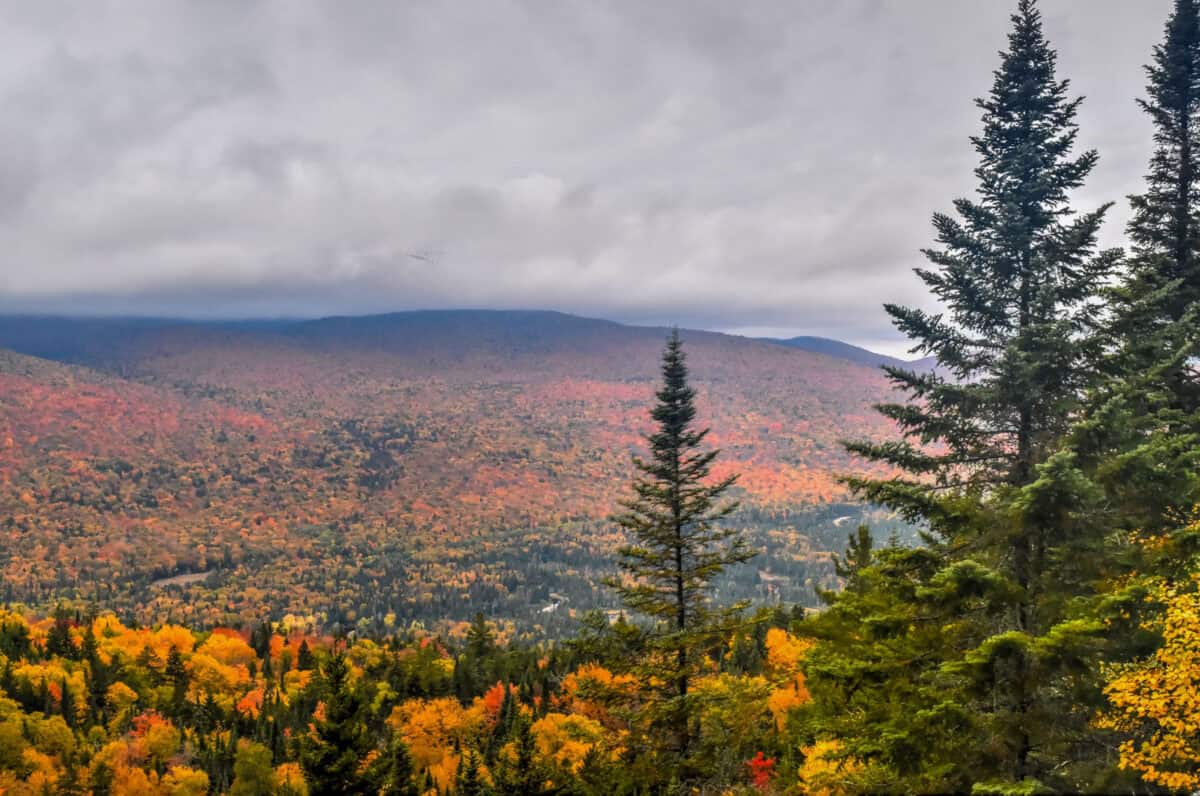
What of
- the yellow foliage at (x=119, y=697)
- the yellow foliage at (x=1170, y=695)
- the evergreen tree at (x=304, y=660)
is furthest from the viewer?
the evergreen tree at (x=304, y=660)

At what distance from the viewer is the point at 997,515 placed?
1337 cm

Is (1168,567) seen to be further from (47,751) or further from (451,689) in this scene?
(47,751)

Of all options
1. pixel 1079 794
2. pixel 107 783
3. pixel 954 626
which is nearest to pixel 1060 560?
pixel 954 626

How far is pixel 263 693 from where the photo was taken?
111000 millimetres

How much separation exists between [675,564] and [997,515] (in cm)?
1025

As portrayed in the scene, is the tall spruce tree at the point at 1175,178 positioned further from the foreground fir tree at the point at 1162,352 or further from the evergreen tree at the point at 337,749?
the evergreen tree at the point at 337,749

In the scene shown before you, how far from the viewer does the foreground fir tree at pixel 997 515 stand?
1236 centimetres

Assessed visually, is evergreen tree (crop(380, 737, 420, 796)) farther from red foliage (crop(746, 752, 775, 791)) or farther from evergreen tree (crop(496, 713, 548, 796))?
red foliage (crop(746, 752, 775, 791))

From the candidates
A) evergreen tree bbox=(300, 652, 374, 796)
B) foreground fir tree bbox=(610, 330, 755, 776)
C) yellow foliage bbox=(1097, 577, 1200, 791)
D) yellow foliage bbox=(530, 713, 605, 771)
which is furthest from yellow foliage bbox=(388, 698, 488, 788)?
yellow foliage bbox=(1097, 577, 1200, 791)

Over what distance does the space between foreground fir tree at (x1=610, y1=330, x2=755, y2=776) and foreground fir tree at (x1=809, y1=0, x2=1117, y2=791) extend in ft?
12.9

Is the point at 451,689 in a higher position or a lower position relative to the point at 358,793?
lower

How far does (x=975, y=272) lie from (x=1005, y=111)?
4.86m

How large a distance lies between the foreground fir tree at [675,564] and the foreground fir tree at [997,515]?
155 inches

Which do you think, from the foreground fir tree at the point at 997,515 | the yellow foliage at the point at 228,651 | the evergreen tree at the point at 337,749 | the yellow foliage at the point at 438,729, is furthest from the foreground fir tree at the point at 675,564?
the yellow foliage at the point at 228,651
